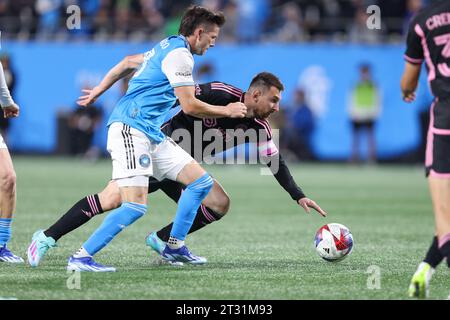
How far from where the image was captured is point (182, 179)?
26.4 ft

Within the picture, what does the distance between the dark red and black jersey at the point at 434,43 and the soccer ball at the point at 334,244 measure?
2.33m

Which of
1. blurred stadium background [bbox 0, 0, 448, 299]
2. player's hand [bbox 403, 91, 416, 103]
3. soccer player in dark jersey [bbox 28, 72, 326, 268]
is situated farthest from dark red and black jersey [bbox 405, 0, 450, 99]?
blurred stadium background [bbox 0, 0, 448, 299]

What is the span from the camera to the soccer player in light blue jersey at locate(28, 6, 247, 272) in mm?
7453

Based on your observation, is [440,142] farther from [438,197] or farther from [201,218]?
[201,218]

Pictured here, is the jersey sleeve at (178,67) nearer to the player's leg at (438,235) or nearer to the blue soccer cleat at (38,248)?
the blue soccer cleat at (38,248)

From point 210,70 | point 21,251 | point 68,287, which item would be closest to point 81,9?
point 210,70

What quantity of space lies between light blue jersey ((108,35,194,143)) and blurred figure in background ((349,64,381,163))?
14.8 metres

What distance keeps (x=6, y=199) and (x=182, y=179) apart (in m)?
1.66

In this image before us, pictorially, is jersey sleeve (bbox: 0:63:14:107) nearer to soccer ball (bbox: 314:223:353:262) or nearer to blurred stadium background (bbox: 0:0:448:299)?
soccer ball (bbox: 314:223:353:262)

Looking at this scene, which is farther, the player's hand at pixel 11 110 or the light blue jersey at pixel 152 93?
the player's hand at pixel 11 110

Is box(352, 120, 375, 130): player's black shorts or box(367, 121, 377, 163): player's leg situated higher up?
box(352, 120, 375, 130): player's black shorts

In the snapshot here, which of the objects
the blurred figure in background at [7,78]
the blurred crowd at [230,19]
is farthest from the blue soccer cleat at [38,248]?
the blurred crowd at [230,19]

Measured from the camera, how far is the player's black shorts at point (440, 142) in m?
6.30

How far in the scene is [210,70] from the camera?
70.6 ft
